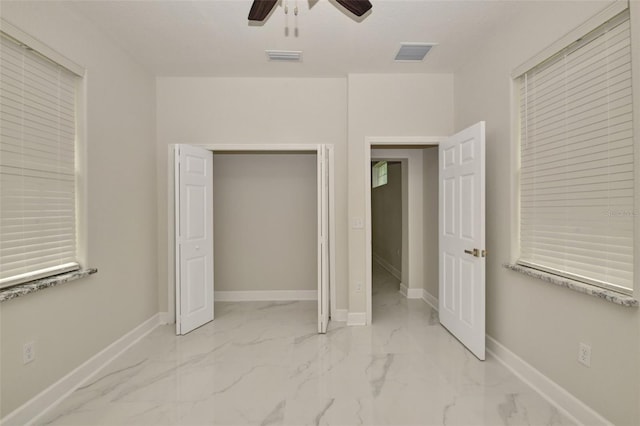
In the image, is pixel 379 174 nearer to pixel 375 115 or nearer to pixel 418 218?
pixel 418 218

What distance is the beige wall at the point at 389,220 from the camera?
20.1 feet

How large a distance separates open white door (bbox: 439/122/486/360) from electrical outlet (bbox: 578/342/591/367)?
0.78m

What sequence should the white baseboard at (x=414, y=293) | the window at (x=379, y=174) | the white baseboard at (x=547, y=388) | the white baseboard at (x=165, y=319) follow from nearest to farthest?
the white baseboard at (x=547, y=388) → the white baseboard at (x=165, y=319) → the white baseboard at (x=414, y=293) → the window at (x=379, y=174)

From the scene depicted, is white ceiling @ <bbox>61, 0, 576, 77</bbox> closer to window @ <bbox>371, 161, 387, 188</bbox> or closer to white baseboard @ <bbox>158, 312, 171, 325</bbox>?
white baseboard @ <bbox>158, 312, 171, 325</bbox>

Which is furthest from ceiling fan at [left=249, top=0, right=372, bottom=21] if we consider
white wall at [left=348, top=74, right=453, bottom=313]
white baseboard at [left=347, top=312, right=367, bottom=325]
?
white baseboard at [left=347, top=312, right=367, bottom=325]

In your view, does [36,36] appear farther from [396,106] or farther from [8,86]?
[396,106]

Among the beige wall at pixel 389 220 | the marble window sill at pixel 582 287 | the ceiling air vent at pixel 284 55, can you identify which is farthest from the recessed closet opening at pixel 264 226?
the marble window sill at pixel 582 287

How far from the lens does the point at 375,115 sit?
3732mm

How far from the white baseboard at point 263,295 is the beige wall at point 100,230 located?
1.04 metres

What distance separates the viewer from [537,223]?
2451mm

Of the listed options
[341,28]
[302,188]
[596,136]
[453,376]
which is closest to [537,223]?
[596,136]

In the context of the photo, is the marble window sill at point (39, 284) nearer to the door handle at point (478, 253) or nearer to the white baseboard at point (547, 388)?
the door handle at point (478, 253)

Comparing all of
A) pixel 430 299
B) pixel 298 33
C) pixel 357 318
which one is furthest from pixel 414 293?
pixel 298 33

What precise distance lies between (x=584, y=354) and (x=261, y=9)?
2.80m
